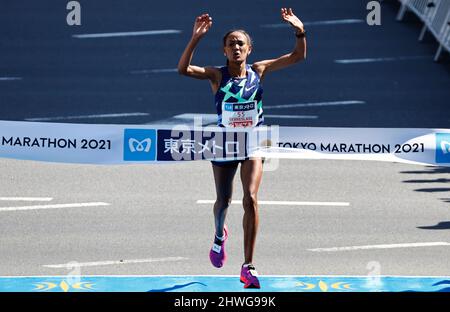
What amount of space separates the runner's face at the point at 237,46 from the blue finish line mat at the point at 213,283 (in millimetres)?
2255

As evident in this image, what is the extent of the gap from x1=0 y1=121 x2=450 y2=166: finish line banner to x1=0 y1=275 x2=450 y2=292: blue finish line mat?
4.10 ft

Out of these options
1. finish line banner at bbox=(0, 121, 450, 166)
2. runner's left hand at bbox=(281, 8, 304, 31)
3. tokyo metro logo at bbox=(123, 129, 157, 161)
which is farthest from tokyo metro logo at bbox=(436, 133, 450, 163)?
tokyo metro logo at bbox=(123, 129, 157, 161)

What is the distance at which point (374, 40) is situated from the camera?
84.9ft

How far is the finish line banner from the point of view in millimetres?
13438

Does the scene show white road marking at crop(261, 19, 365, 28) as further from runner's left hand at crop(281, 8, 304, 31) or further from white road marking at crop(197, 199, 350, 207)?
runner's left hand at crop(281, 8, 304, 31)

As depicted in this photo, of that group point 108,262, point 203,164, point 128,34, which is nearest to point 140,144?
point 108,262

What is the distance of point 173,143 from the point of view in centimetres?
1341

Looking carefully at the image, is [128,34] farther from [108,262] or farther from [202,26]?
[202,26]

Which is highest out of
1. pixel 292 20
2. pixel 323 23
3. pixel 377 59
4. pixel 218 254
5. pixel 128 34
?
pixel 323 23

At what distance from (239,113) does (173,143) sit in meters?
1.22

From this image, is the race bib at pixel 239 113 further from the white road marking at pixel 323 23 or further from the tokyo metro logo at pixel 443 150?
the white road marking at pixel 323 23

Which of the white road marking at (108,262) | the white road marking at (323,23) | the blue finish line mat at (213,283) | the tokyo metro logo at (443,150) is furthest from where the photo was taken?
the white road marking at (323,23)

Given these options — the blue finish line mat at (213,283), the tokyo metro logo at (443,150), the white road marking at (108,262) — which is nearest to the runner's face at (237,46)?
the blue finish line mat at (213,283)

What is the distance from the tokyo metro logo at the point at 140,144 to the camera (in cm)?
1345
